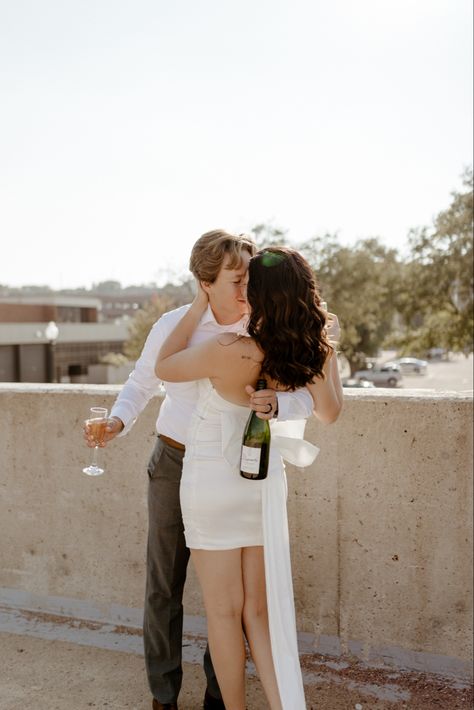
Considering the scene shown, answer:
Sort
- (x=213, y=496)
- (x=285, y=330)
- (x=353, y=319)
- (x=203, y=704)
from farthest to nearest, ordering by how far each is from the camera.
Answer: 1. (x=353, y=319)
2. (x=203, y=704)
3. (x=213, y=496)
4. (x=285, y=330)

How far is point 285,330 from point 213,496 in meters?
0.67

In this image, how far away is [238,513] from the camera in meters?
2.50

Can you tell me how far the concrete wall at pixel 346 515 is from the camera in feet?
10.6

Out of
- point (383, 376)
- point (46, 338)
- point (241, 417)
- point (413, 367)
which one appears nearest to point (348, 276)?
point (383, 376)

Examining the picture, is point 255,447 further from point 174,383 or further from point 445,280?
point 445,280

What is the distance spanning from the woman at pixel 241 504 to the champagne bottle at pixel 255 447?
3 centimetres

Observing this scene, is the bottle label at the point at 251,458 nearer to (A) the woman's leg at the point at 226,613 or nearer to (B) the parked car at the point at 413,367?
(A) the woman's leg at the point at 226,613

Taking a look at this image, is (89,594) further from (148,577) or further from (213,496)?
(213,496)

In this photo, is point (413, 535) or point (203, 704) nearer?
point (203, 704)

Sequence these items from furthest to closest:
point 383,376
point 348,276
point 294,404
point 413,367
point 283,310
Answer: point 413,367
point 383,376
point 348,276
point 294,404
point 283,310

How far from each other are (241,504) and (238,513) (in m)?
0.03

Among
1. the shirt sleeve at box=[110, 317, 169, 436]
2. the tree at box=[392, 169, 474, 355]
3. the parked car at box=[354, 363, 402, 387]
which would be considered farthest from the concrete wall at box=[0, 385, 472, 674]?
the parked car at box=[354, 363, 402, 387]

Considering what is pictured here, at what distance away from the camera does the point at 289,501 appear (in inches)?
136

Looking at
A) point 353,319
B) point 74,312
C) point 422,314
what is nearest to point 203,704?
point 422,314
